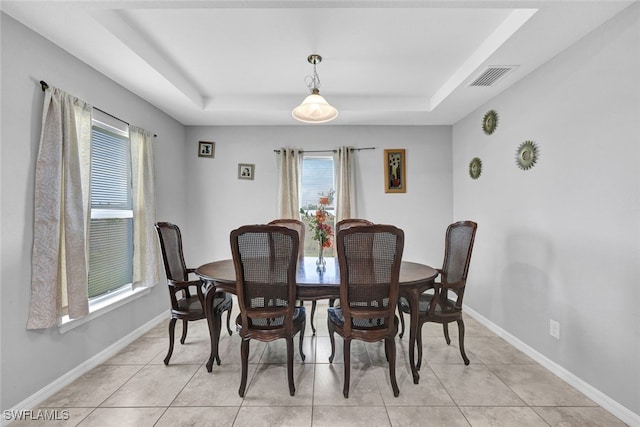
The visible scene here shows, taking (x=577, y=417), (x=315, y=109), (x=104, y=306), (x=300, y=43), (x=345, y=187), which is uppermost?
(x=300, y=43)

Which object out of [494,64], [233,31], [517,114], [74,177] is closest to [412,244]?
[517,114]

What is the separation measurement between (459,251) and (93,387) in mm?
3054

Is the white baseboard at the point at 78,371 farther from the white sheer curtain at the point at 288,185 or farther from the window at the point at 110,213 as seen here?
the white sheer curtain at the point at 288,185

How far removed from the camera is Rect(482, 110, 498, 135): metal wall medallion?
3.17 meters

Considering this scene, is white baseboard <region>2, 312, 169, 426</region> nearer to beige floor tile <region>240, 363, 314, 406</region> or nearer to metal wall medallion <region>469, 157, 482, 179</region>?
beige floor tile <region>240, 363, 314, 406</region>

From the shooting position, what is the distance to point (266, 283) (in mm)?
2023

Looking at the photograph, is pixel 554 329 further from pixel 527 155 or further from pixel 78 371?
pixel 78 371

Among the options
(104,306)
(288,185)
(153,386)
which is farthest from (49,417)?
(288,185)

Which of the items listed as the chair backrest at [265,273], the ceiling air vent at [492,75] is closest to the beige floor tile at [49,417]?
the chair backrest at [265,273]

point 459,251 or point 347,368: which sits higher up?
point 459,251

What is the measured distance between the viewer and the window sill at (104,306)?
2.18 metres

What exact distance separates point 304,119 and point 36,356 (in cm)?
263

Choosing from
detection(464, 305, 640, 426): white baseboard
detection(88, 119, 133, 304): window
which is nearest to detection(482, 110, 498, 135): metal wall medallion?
detection(464, 305, 640, 426): white baseboard

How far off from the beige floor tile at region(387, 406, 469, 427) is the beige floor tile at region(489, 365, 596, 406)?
565 millimetres
